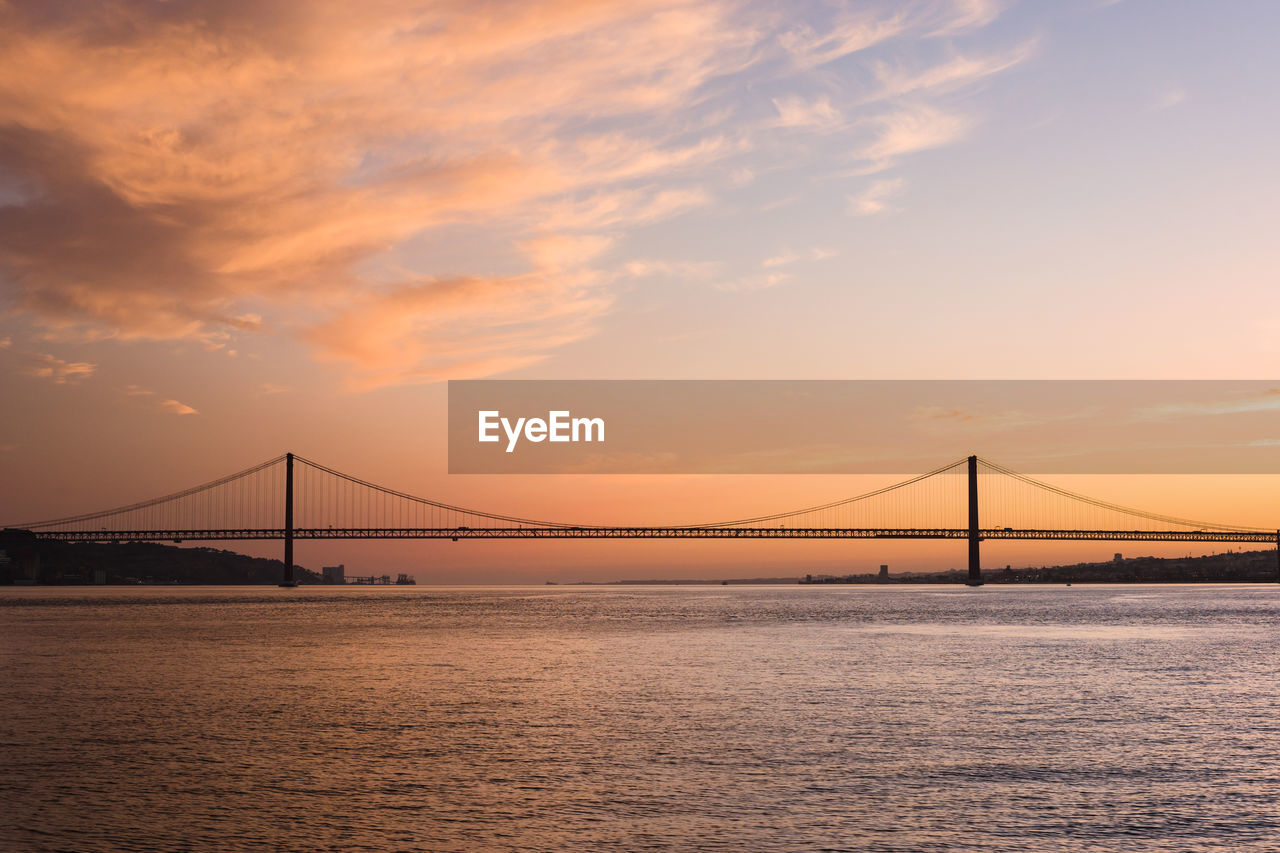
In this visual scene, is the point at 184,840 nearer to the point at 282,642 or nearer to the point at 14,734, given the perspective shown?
the point at 14,734

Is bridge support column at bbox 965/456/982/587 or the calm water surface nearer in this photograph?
the calm water surface

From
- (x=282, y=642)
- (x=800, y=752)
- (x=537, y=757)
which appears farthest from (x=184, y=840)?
(x=282, y=642)

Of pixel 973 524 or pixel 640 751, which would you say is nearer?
pixel 640 751

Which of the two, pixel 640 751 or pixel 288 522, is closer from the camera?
pixel 640 751

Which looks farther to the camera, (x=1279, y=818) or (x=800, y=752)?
(x=800, y=752)
